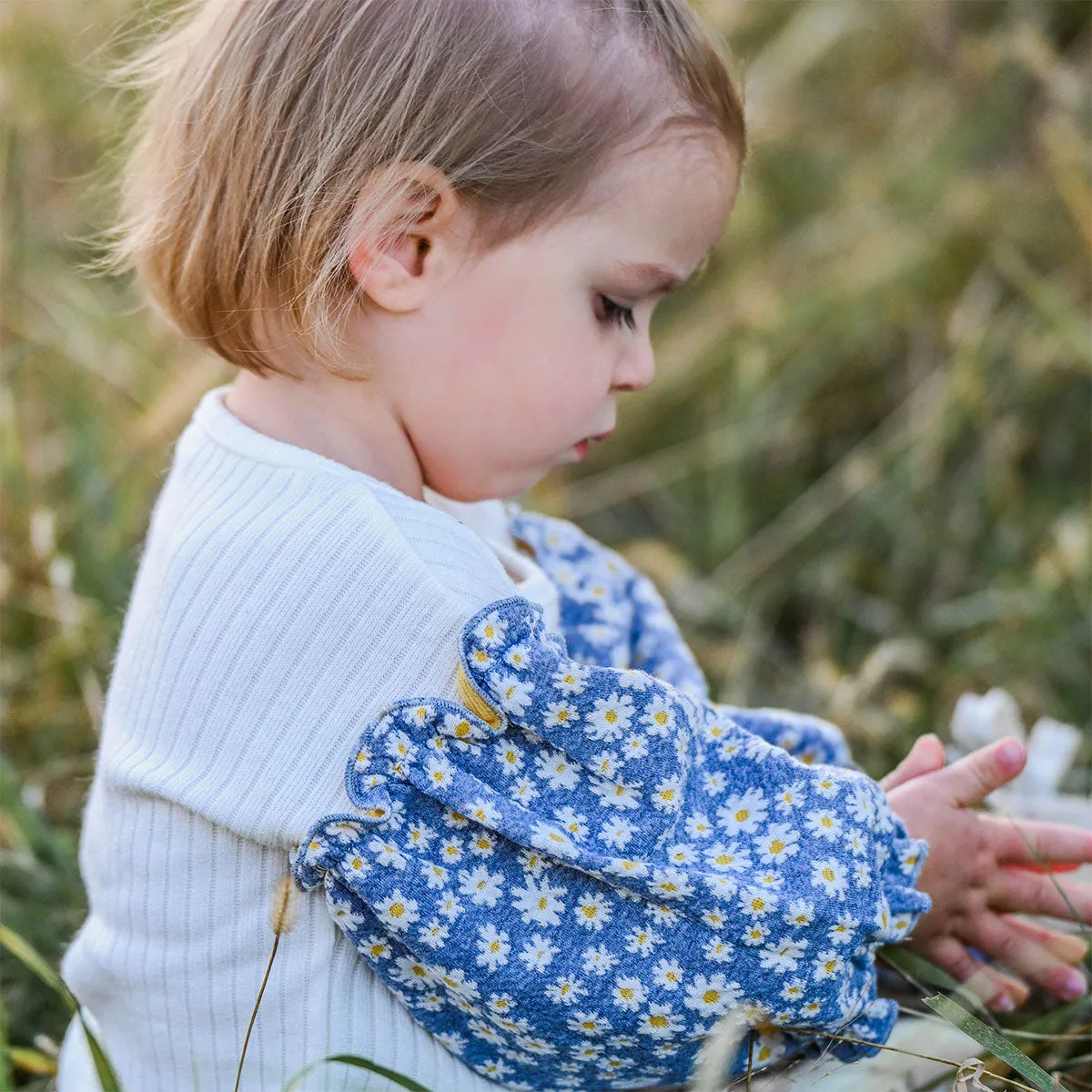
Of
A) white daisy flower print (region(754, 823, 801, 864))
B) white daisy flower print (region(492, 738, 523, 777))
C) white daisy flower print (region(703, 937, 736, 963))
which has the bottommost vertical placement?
white daisy flower print (region(703, 937, 736, 963))

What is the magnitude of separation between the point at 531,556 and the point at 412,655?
527 mm

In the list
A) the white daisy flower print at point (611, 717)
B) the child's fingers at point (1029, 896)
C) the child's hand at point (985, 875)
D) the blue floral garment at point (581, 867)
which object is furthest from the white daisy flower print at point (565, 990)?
the child's fingers at point (1029, 896)

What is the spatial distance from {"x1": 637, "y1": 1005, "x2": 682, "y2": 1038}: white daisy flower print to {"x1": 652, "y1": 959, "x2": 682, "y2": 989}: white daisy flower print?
18mm

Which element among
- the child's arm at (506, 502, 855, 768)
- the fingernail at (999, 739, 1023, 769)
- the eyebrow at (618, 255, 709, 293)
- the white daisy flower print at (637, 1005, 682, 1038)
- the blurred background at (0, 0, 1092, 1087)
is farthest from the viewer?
the blurred background at (0, 0, 1092, 1087)

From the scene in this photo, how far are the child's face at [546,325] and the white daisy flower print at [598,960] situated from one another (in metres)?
0.47

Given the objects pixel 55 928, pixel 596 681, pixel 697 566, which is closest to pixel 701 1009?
pixel 596 681

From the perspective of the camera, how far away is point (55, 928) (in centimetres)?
166

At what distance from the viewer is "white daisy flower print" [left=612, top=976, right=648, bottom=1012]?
1.21m

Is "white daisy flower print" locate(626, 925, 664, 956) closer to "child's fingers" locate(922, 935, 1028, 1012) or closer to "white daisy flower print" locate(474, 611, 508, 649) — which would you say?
"white daisy flower print" locate(474, 611, 508, 649)

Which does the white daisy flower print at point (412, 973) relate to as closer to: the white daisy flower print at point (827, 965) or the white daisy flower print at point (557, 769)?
the white daisy flower print at point (557, 769)

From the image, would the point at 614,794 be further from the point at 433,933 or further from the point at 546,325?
the point at 546,325

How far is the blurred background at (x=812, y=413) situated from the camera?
2.07 m

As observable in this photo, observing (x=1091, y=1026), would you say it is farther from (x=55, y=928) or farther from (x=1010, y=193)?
(x=1010, y=193)

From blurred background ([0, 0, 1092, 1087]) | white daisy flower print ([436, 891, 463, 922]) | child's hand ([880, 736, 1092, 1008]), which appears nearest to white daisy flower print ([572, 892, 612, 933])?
white daisy flower print ([436, 891, 463, 922])
